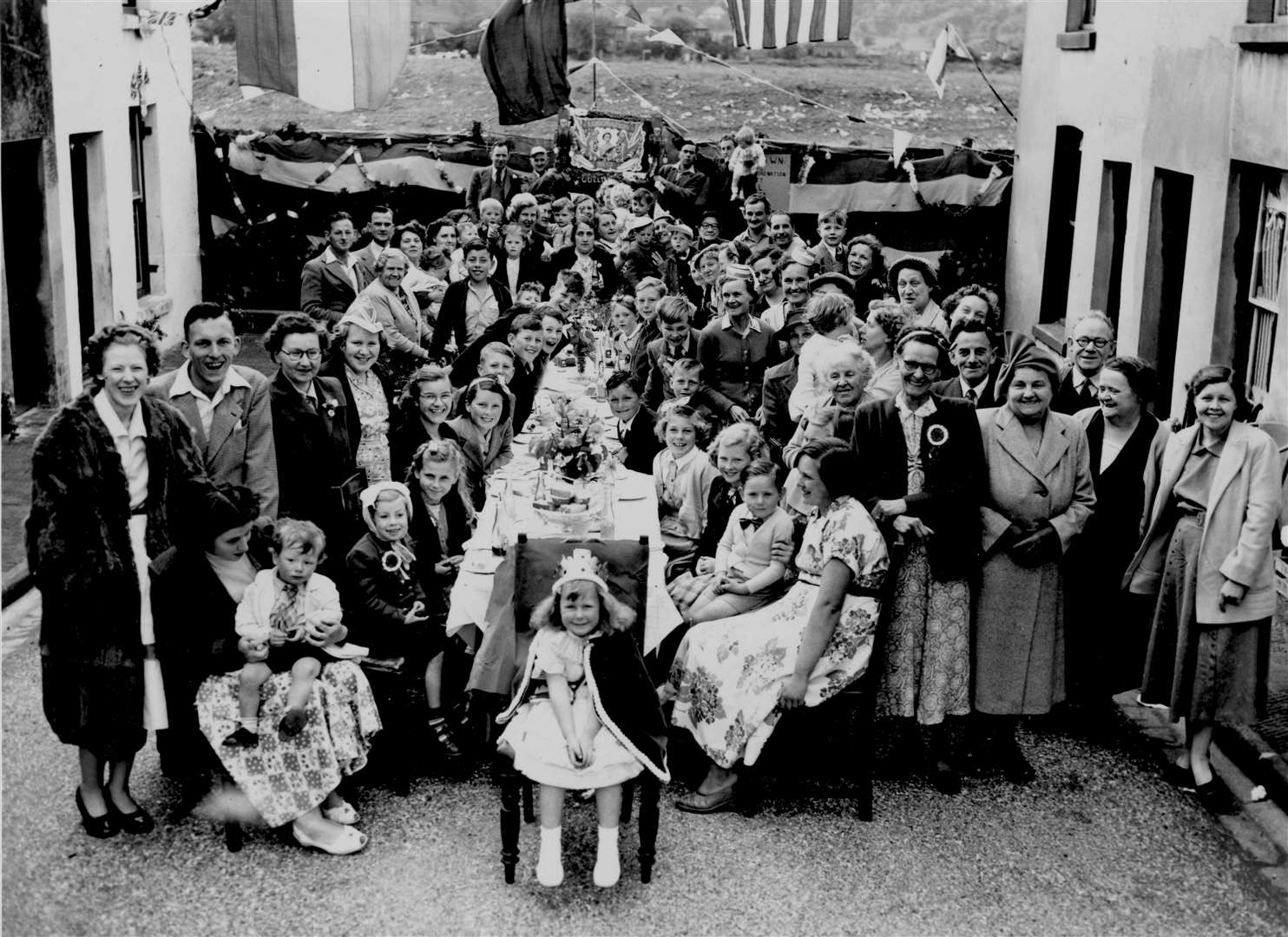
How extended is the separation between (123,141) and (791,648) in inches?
438

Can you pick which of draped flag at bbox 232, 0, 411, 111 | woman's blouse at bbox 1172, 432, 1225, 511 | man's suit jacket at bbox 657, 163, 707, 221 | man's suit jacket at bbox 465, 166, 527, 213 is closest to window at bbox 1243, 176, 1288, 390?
woman's blouse at bbox 1172, 432, 1225, 511

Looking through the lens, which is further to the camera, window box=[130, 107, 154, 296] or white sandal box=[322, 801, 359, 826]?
window box=[130, 107, 154, 296]

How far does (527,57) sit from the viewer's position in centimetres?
1467

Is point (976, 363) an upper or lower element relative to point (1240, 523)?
upper

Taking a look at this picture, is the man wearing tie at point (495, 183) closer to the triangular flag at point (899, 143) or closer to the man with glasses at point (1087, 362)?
the triangular flag at point (899, 143)

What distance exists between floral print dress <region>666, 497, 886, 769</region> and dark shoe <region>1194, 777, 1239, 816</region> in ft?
5.22

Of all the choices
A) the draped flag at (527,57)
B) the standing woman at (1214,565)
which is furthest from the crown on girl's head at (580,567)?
the draped flag at (527,57)

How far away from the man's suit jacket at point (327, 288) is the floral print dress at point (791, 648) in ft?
17.0

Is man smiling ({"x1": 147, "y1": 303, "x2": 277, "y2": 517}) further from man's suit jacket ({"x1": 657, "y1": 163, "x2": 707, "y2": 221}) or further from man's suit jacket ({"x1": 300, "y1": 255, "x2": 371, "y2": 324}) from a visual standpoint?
man's suit jacket ({"x1": 657, "y1": 163, "x2": 707, "y2": 221})

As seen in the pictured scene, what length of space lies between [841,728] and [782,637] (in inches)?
21.4

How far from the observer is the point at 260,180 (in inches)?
698

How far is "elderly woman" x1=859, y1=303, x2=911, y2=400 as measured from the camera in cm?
732

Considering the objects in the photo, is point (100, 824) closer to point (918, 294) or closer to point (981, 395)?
point (981, 395)

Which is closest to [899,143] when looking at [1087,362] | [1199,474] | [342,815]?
[1087,362]
